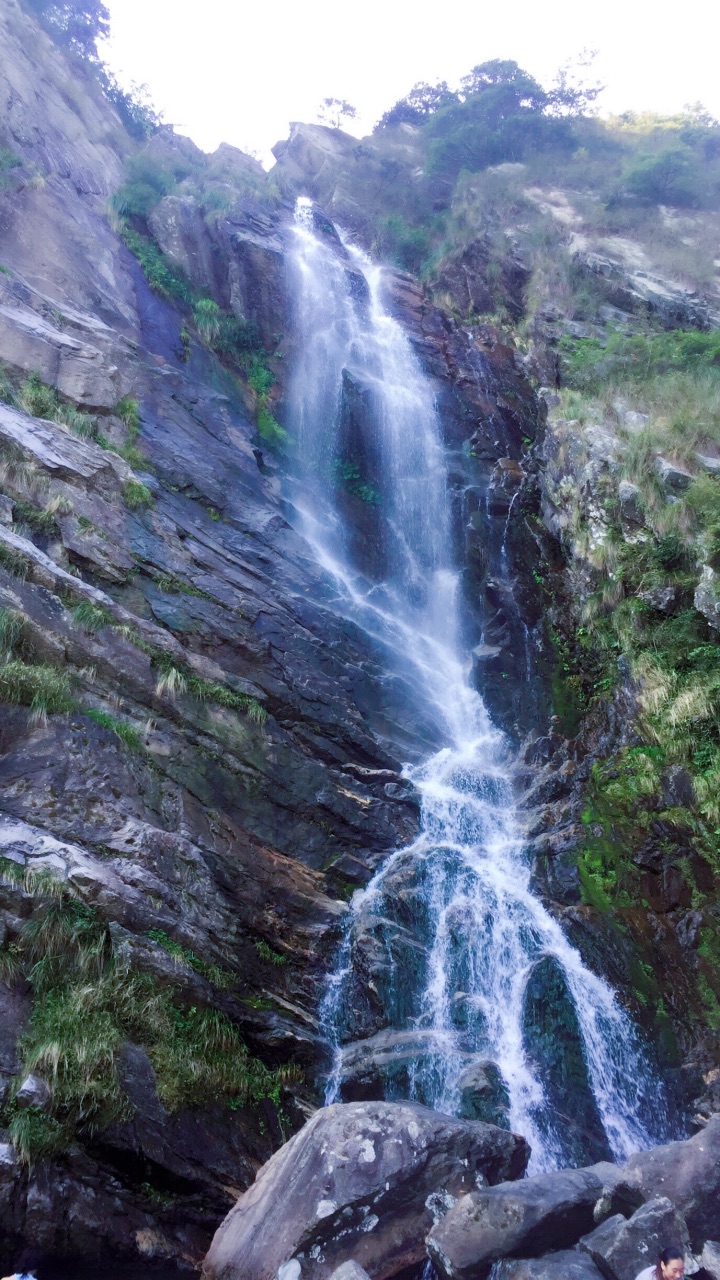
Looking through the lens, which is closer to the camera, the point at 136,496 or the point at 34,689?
the point at 34,689

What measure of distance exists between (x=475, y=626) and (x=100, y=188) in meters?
15.4

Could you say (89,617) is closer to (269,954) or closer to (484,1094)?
(269,954)

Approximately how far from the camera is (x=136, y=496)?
453 inches

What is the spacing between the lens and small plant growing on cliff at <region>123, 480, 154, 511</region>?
37.5 ft

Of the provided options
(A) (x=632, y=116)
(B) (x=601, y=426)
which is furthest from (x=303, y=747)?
(A) (x=632, y=116)

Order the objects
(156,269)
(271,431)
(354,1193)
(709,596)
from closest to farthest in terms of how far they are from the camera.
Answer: (354,1193) < (709,596) < (271,431) < (156,269)

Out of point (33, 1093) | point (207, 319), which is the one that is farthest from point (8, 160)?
point (33, 1093)

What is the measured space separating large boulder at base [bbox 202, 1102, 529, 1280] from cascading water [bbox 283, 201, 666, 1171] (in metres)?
1.88

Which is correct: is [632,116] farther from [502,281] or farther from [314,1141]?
[314,1141]

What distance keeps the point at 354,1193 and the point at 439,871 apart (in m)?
4.83

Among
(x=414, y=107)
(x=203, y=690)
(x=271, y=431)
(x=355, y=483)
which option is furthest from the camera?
(x=414, y=107)

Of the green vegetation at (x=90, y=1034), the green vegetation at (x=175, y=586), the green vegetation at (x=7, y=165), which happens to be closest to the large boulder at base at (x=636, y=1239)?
the green vegetation at (x=90, y=1034)

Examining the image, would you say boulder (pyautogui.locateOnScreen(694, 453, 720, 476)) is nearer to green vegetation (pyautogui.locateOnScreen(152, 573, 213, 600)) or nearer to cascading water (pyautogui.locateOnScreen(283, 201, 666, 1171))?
cascading water (pyautogui.locateOnScreen(283, 201, 666, 1171))

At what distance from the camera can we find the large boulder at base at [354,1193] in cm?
521
